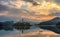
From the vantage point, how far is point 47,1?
2795mm

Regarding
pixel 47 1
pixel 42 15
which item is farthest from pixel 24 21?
pixel 47 1

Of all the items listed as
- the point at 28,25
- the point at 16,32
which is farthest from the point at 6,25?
the point at 28,25

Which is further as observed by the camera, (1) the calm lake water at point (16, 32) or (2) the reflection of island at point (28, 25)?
(2) the reflection of island at point (28, 25)

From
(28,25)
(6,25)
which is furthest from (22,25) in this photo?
(6,25)

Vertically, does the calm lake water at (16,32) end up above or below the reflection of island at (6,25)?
below

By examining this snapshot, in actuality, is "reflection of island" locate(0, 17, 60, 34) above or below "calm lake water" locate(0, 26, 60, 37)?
above

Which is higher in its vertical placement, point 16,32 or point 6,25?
point 6,25

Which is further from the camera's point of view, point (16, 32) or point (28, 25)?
point (28, 25)

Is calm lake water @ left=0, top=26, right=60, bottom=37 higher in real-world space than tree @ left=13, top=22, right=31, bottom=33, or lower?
lower

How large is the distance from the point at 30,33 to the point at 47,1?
0.64m

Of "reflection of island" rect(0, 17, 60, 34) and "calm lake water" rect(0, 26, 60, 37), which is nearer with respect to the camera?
"calm lake water" rect(0, 26, 60, 37)

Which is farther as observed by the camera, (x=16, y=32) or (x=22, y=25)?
(x=22, y=25)

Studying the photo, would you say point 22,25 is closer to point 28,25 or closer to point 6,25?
point 28,25

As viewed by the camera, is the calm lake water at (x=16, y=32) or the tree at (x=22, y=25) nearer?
the calm lake water at (x=16, y=32)
